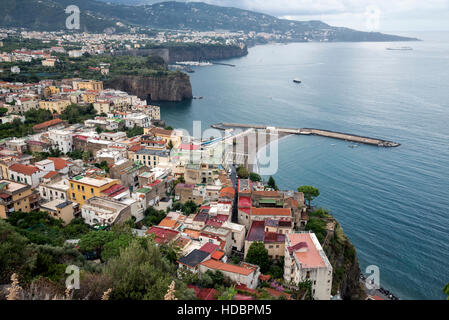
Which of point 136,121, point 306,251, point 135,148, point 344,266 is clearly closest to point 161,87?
point 136,121

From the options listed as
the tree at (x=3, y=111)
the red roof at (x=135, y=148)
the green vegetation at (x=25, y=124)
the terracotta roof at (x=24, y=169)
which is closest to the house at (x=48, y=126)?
the green vegetation at (x=25, y=124)

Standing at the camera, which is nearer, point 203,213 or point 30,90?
point 203,213

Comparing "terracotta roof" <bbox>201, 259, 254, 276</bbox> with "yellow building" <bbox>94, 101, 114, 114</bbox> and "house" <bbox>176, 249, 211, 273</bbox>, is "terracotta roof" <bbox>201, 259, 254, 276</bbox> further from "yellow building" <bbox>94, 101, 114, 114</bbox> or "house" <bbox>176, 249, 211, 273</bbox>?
"yellow building" <bbox>94, 101, 114, 114</bbox>

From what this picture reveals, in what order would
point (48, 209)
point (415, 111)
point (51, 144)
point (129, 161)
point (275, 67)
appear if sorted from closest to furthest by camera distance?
point (48, 209)
point (129, 161)
point (51, 144)
point (415, 111)
point (275, 67)

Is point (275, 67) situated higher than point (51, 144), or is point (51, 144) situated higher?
point (275, 67)

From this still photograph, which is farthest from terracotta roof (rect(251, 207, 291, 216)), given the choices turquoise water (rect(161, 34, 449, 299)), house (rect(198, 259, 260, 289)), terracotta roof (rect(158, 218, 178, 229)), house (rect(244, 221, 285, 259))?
turquoise water (rect(161, 34, 449, 299))
